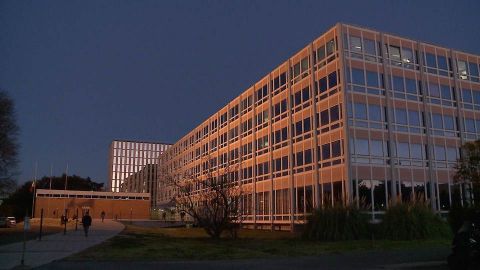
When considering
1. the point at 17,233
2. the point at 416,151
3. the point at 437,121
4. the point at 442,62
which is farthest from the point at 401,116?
the point at 17,233

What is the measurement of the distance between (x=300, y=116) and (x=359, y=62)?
7.46 meters

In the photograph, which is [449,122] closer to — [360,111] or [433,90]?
[433,90]

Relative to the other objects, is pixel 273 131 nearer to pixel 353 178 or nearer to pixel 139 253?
pixel 353 178

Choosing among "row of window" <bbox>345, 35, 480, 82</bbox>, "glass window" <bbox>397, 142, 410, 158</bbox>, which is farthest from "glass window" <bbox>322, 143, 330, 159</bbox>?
"row of window" <bbox>345, 35, 480, 82</bbox>

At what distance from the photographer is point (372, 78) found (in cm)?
3672

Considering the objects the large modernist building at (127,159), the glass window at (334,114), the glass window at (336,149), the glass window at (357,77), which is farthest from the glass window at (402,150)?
the large modernist building at (127,159)

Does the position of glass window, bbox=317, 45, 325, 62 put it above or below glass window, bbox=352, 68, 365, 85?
above

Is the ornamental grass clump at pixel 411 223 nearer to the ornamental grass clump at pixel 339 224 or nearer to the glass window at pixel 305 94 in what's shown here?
the ornamental grass clump at pixel 339 224

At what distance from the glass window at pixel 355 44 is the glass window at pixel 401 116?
5.58 m

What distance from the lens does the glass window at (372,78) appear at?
36.5m

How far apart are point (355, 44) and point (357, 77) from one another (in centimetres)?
279

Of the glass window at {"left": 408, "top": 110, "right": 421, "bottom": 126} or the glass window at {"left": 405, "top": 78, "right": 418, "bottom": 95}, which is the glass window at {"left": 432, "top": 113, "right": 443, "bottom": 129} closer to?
the glass window at {"left": 408, "top": 110, "right": 421, "bottom": 126}

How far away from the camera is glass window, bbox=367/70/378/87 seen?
3650 cm

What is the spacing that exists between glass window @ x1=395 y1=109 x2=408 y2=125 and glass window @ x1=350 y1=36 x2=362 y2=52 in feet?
18.3
